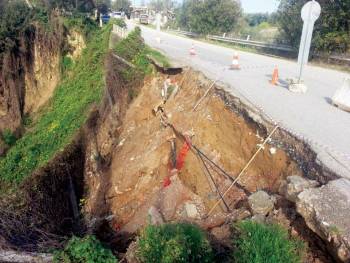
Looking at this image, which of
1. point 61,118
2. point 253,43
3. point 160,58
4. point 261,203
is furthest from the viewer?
point 253,43

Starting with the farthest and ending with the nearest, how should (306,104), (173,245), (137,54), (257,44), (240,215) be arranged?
1. (257,44)
2. (137,54)
3. (306,104)
4. (240,215)
5. (173,245)

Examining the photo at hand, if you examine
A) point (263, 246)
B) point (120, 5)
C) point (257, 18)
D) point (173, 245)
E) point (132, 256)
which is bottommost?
point (132, 256)

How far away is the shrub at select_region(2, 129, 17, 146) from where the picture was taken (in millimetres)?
18562

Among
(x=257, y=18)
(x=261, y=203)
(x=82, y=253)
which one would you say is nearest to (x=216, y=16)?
(x=261, y=203)

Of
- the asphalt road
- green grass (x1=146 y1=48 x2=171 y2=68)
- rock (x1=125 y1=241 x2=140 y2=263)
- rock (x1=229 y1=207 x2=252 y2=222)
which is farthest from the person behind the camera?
green grass (x1=146 y1=48 x2=171 y2=68)

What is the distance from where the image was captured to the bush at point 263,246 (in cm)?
411

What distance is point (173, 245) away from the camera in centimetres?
439

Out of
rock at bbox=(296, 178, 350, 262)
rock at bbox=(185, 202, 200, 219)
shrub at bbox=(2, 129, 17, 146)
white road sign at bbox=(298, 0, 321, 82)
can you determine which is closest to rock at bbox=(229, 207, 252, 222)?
rock at bbox=(296, 178, 350, 262)

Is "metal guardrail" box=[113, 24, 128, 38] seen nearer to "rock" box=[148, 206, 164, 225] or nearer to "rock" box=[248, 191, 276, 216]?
"rock" box=[148, 206, 164, 225]

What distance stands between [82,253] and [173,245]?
1311mm

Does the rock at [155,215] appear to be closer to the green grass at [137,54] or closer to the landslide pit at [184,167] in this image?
the landslide pit at [184,167]

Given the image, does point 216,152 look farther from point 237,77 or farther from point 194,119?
point 237,77

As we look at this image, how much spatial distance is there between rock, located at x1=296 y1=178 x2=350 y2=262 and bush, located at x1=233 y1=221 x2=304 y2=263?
0.39 metres

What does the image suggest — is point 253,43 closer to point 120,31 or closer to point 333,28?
point 333,28
